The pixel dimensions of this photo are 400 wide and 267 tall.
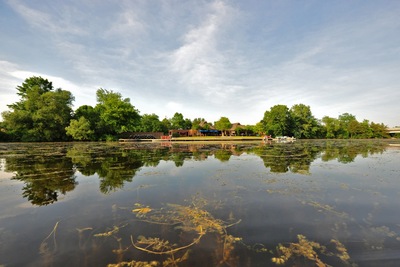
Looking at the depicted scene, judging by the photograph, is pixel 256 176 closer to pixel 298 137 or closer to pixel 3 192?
pixel 3 192

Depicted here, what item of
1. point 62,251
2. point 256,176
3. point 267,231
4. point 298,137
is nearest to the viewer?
point 62,251

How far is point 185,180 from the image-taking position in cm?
896

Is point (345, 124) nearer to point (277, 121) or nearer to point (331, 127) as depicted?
point (331, 127)

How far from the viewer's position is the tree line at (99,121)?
148 ft

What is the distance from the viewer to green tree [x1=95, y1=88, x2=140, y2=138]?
183 ft

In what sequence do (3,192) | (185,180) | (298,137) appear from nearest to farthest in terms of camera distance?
(3,192) → (185,180) → (298,137)

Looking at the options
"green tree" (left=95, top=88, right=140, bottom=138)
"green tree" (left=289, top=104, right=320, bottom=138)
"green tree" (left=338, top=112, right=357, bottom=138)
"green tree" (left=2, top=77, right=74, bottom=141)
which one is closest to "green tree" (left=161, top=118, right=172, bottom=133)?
"green tree" (left=95, top=88, right=140, bottom=138)

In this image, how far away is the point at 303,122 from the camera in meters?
78.6

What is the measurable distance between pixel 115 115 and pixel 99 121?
4.55 metres

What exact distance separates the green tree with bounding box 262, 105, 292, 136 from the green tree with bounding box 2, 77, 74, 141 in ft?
213

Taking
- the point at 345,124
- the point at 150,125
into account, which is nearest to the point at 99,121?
the point at 150,125

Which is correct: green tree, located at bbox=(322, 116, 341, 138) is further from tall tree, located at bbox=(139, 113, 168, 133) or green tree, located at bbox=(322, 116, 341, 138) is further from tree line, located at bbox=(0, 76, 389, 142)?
tall tree, located at bbox=(139, 113, 168, 133)

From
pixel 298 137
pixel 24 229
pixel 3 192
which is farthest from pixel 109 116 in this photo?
pixel 298 137

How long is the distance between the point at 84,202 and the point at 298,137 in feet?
269
